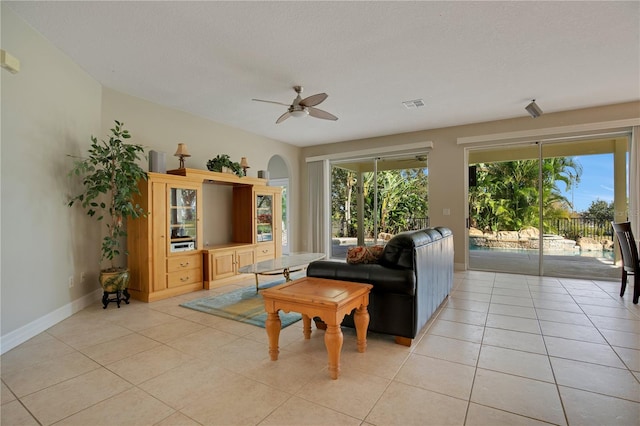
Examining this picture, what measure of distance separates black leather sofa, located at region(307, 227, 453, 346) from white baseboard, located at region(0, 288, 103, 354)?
97.0 inches

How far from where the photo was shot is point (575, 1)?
2.31 metres

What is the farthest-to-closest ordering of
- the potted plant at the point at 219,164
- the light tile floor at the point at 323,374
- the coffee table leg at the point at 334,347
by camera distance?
the potted plant at the point at 219,164, the coffee table leg at the point at 334,347, the light tile floor at the point at 323,374

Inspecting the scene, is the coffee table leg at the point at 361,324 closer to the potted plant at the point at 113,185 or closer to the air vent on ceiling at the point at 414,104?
the potted plant at the point at 113,185

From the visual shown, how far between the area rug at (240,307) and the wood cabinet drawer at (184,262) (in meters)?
0.58

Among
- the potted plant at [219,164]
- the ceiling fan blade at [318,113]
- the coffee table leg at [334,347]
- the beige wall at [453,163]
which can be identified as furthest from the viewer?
the beige wall at [453,163]

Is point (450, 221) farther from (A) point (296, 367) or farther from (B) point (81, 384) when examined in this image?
(B) point (81, 384)

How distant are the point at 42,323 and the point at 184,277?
1.54 metres

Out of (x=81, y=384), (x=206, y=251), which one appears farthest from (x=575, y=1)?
(x=206, y=251)

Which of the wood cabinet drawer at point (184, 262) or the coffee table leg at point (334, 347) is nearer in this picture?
the coffee table leg at point (334, 347)

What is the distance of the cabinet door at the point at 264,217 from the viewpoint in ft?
17.8

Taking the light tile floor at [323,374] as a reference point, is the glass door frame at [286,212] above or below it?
above

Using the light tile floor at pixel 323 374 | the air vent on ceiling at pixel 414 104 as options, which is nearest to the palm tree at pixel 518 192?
the air vent on ceiling at pixel 414 104

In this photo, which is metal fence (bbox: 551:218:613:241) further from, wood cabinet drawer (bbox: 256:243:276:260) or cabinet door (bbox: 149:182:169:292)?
cabinet door (bbox: 149:182:169:292)

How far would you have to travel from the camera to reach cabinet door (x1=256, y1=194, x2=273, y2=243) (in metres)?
5.43
